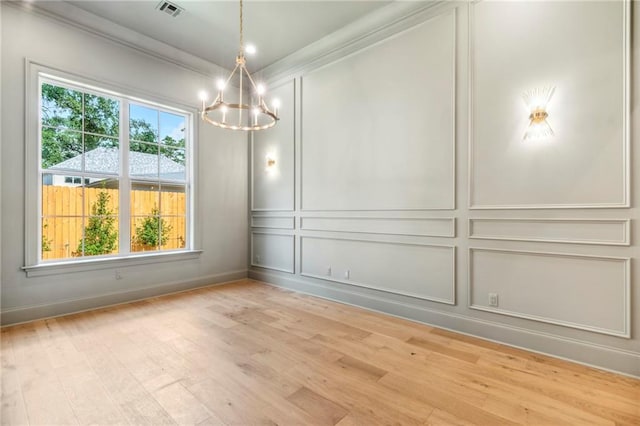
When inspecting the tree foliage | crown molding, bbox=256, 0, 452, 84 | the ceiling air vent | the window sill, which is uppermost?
the ceiling air vent

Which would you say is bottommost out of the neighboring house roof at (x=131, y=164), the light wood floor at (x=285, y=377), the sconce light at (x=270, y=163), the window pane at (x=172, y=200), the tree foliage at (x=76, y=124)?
the light wood floor at (x=285, y=377)

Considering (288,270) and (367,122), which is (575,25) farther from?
(288,270)

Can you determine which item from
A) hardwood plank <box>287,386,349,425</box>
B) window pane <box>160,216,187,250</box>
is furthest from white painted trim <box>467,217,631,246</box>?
window pane <box>160,216,187,250</box>

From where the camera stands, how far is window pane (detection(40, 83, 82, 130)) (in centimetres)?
339

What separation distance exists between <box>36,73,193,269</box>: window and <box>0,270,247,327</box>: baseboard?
502 millimetres

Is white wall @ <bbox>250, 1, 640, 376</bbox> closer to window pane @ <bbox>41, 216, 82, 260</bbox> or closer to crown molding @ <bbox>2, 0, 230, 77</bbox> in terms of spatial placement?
crown molding @ <bbox>2, 0, 230, 77</bbox>

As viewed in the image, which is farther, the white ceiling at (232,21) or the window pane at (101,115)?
the window pane at (101,115)

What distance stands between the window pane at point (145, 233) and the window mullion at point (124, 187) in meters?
0.09

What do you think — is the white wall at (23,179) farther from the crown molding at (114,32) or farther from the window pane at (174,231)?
the window pane at (174,231)

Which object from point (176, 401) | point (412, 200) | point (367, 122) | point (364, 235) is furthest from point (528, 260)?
point (176, 401)

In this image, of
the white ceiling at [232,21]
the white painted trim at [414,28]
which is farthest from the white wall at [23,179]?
the white painted trim at [414,28]

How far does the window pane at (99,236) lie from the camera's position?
144 inches

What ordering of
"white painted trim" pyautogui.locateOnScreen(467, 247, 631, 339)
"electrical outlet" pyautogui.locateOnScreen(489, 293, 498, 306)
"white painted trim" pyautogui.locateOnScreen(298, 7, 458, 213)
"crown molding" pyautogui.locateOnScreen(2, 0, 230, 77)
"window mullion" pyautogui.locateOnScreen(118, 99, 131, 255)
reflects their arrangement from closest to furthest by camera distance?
"white painted trim" pyautogui.locateOnScreen(467, 247, 631, 339) → "electrical outlet" pyautogui.locateOnScreen(489, 293, 498, 306) → "white painted trim" pyautogui.locateOnScreen(298, 7, 458, 213) → "crown molding" pyautogui.locateOnScreen(2, 0, 230, 77) → "window mullion" pyautogui.locateOnScreen(118, 99, 131, 255)

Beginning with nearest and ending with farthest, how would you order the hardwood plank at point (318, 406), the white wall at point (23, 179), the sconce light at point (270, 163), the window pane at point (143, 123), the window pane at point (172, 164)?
the hardwood plank at point (318, 406)
the white wall at point (23, 179)
the window pane at point (143, 123)
the window pane at point (172, 164)
the sconce light at point (270, 163)
